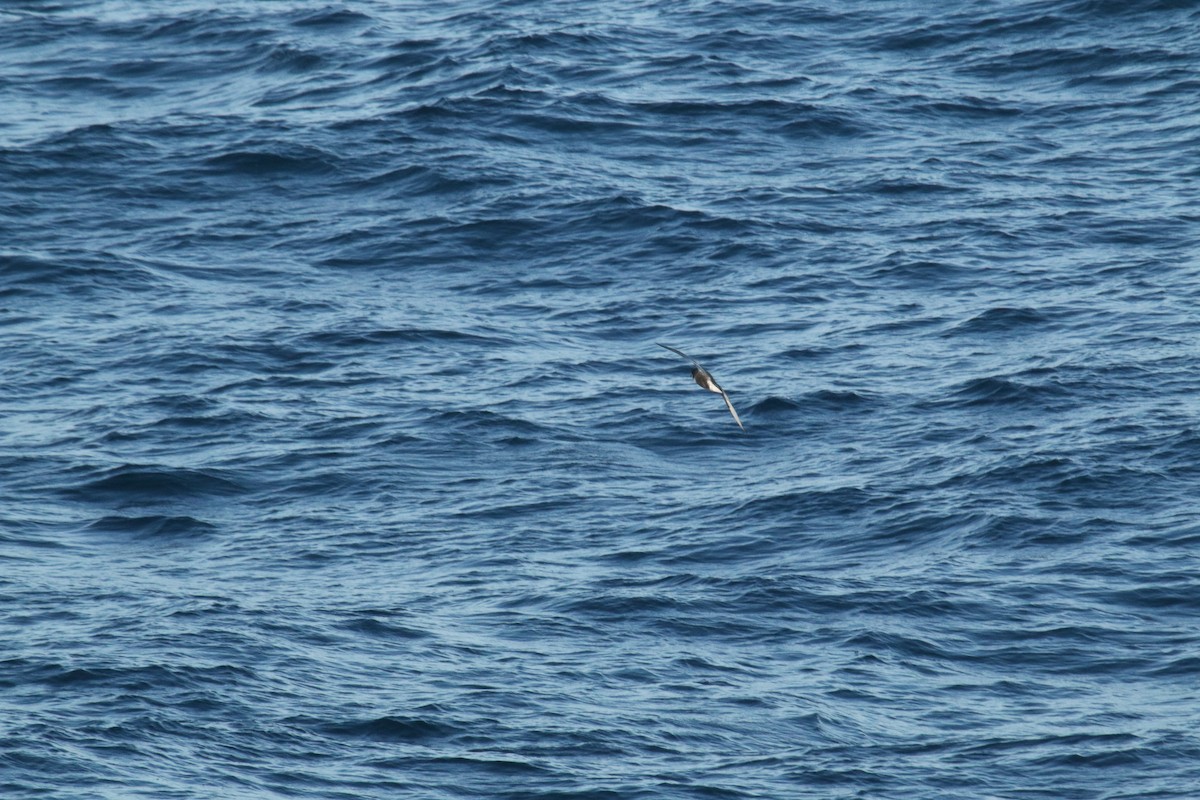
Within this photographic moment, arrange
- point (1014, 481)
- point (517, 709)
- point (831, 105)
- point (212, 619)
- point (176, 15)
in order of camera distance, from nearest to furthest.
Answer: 1. point (517, 709)
2. point (212, 619)
3. point (1014, 481)
4. point (831, 105)
5. point (176, 15)

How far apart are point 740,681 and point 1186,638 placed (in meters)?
7.44

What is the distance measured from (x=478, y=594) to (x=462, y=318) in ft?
37.9

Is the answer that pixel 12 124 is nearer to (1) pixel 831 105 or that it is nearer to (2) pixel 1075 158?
(1) pixel 831 105

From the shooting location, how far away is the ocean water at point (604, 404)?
1352 inches

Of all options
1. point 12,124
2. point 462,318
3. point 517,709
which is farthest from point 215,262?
point 517,709

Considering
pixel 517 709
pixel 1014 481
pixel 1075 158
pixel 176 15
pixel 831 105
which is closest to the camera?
pixel 517 709

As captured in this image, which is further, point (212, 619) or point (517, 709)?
point (212, 619)

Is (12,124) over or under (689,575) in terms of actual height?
over

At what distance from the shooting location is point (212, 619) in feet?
122

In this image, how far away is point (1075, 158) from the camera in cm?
5384

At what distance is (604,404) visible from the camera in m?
44.5

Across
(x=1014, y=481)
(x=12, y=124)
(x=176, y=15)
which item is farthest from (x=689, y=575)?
(x=176, y=15)

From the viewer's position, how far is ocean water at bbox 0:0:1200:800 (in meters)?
34.3

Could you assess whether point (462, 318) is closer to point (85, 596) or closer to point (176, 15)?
point (85, 596)
